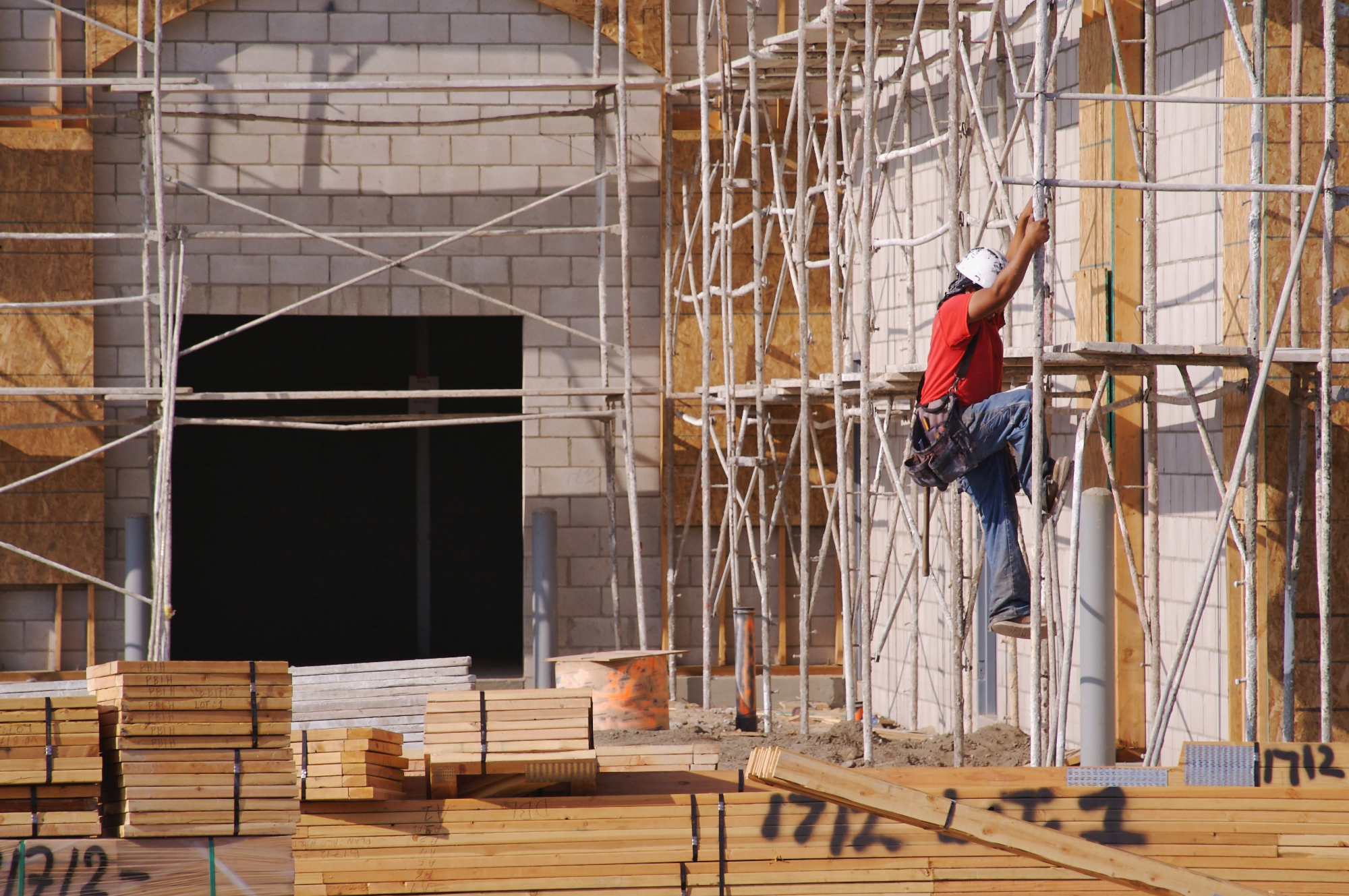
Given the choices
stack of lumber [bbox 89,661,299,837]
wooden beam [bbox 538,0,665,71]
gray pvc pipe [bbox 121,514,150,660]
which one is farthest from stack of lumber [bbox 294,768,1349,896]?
wooden beam [bbox 538,0,665,71]

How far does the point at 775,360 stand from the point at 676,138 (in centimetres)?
230

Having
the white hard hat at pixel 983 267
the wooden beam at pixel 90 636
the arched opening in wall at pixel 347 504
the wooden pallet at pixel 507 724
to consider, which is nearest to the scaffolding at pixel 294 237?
the wooden beam at pixel 90 636

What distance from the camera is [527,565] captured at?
13.9 metres

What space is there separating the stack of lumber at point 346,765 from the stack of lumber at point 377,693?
177 centimetres

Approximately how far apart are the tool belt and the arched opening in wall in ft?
36.2

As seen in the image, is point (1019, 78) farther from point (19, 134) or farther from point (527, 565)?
point (19, 134)

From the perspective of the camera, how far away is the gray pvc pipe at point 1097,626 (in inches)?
284

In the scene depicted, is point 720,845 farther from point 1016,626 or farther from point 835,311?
point 835,311

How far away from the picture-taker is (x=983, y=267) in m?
7.23

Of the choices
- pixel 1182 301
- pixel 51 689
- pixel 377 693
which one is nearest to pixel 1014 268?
pixel 1182 301

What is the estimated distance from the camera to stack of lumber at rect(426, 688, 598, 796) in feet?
22.7

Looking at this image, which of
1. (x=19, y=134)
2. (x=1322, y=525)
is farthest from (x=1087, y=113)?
(x=19, y=134)

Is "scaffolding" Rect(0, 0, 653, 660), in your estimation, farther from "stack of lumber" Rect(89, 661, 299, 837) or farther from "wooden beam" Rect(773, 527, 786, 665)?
"stack of lumber" Rect(89, 661, 299, 837)

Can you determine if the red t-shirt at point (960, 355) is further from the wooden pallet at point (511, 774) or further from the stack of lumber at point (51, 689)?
the stack of lumber at point (51, 689)
